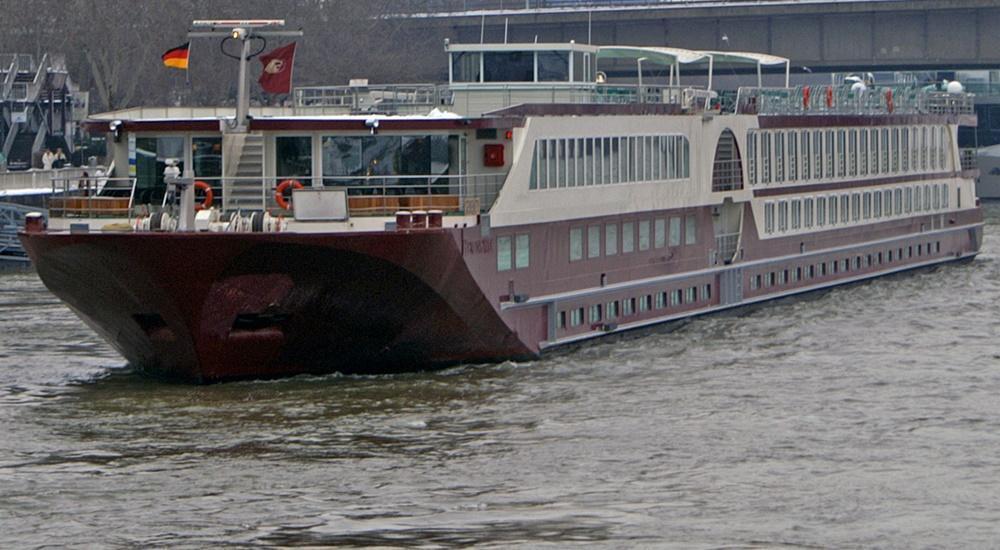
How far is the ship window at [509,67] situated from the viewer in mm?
37719

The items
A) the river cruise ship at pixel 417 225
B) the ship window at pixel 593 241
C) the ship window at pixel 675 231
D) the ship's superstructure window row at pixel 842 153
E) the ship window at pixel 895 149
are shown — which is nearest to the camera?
the river cruise ship at pixel 417 225

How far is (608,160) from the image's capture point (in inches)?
1404

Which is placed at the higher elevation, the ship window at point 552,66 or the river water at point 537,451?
the ship window at point 552,66

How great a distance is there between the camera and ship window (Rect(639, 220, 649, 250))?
37.0m

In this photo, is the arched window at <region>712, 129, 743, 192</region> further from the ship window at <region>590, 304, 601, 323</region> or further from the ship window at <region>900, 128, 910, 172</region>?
the ship window at <region>900, 128, 910, 172</region>

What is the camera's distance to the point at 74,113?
291 feet

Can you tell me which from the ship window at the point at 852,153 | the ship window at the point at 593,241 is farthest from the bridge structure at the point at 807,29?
the ship window at the point at 593,241

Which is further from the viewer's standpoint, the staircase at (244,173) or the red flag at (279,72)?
the red flag at (279,72)

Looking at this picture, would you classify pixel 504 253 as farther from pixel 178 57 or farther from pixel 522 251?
pixel 178 57

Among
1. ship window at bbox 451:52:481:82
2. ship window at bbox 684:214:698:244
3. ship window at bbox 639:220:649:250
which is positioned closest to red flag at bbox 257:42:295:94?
ship window at bbox 451:52:481:82

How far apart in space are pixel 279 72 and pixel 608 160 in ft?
22.8

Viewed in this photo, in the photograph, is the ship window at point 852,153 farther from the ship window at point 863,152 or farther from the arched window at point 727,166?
the arched window at point 727,166

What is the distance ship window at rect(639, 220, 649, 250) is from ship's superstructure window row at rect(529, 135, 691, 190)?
0.79 m

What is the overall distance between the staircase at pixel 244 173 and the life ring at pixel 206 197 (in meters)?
0.43
